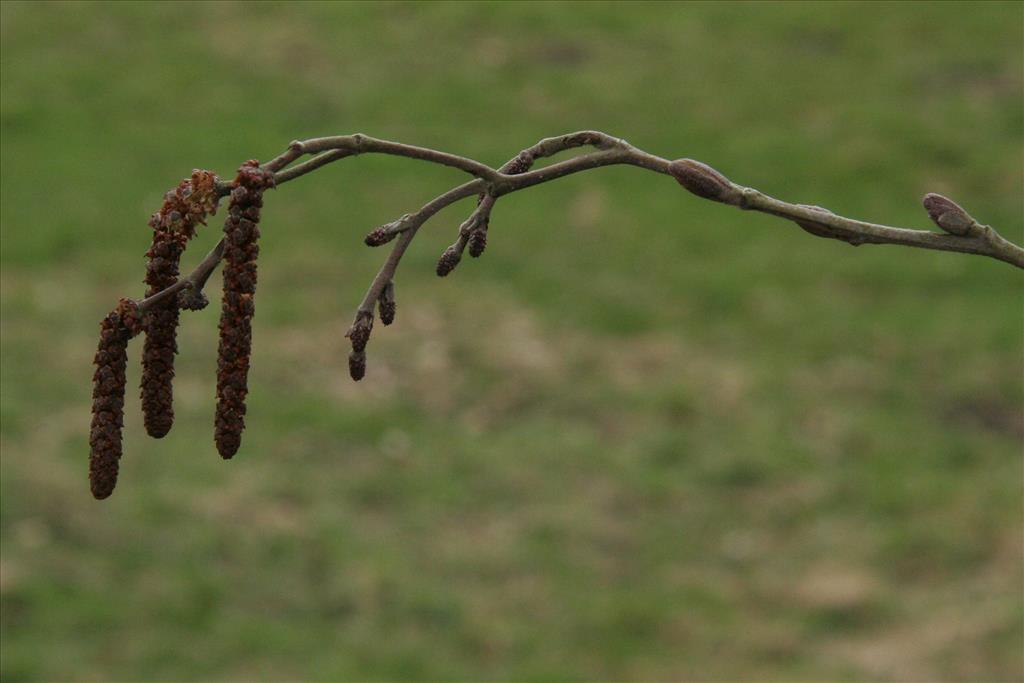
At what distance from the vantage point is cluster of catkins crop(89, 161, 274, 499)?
1.62m

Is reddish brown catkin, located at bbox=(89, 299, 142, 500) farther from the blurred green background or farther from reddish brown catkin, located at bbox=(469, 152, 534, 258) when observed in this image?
the blurred green background

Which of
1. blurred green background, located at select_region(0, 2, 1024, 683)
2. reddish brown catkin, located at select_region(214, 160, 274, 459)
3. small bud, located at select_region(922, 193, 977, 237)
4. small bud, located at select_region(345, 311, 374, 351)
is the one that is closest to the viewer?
reddish brown catkin, located at select_region(214, 160, 274, 459)

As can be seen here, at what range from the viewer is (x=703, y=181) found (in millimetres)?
1691

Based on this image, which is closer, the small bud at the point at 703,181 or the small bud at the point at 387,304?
the small bud at the point at 703,181

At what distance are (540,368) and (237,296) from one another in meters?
7.31

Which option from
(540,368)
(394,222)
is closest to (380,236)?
(394,222)

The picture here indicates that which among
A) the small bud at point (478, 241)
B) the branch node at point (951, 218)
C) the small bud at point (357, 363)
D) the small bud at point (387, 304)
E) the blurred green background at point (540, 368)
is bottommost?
the small bud at point (357, 363)


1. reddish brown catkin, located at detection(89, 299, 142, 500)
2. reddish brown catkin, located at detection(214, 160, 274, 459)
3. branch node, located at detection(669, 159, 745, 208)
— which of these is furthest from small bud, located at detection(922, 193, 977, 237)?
reddish brown catkin, located at detection(89, 299, 142, 500)

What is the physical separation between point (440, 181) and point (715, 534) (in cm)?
441

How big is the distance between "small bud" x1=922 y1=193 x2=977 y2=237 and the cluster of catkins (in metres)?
0.78

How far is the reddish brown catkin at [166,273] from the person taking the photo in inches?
65.6

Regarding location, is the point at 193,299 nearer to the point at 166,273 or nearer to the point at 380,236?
the point at 166,273

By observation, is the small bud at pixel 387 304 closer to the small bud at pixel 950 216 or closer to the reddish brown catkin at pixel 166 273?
the reddish brown catkin at pixel 166 273

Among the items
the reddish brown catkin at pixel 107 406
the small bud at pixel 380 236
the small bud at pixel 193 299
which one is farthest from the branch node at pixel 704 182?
the reddish brown catkin at pixel 107 406
